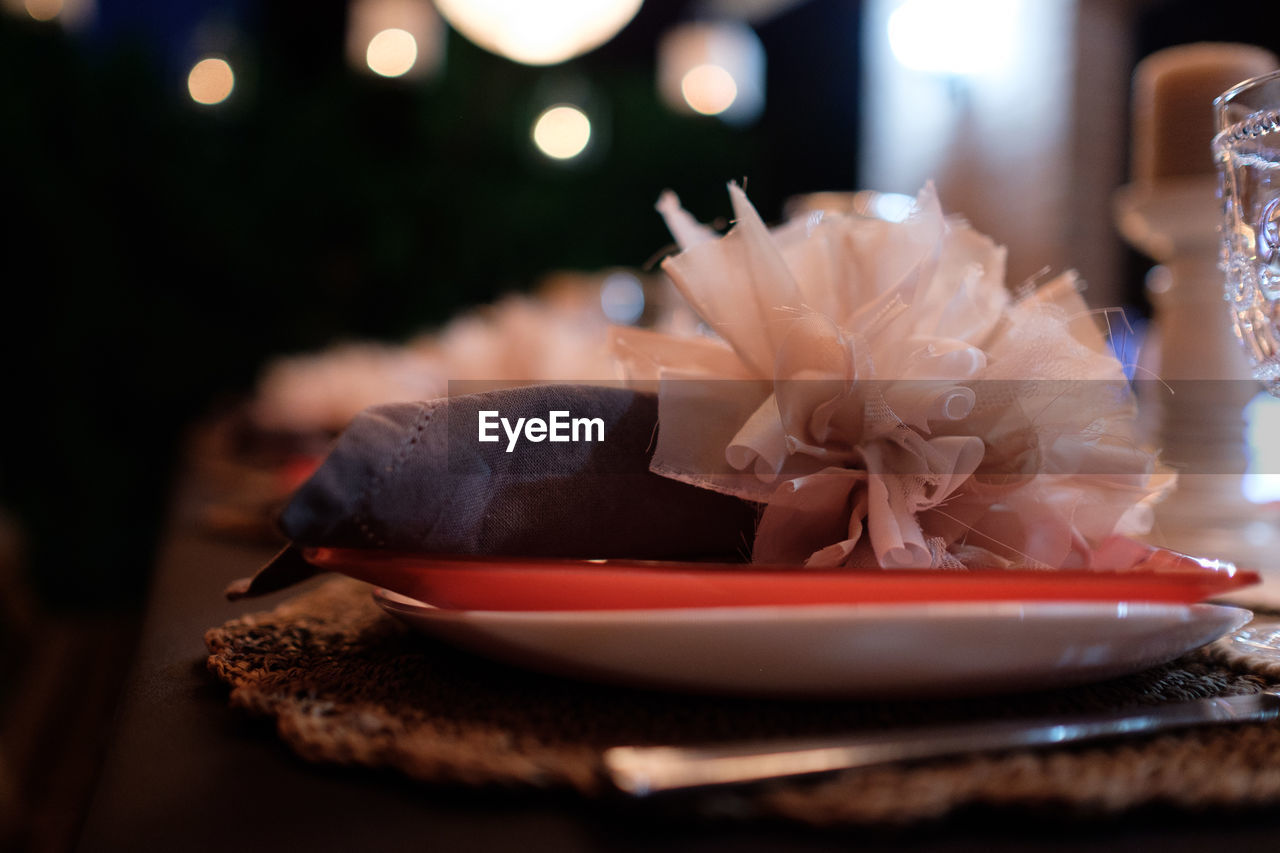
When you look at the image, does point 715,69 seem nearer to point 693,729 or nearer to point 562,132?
point 562,132

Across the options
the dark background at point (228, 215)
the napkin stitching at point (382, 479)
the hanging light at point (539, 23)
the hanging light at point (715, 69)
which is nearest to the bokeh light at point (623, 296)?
the hanging light at point (539, 23)

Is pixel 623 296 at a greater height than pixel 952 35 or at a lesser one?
lesser

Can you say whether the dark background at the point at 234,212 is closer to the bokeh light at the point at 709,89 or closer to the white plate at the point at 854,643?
the bokeh light at the point at 709,89

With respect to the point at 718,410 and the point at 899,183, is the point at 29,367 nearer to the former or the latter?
the point at 718,410

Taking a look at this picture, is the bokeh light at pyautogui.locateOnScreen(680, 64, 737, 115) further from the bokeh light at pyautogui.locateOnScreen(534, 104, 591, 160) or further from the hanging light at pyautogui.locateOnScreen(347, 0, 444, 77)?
the hanging light at pyautogui.locateOnScreen(347, 0, 444, 77)

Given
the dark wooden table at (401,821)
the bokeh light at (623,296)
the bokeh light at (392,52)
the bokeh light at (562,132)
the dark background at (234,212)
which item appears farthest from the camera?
the bokeh light at (562,132)

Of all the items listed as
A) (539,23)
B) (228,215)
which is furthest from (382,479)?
(228,215)

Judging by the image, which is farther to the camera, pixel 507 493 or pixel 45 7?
pixel 45 7
